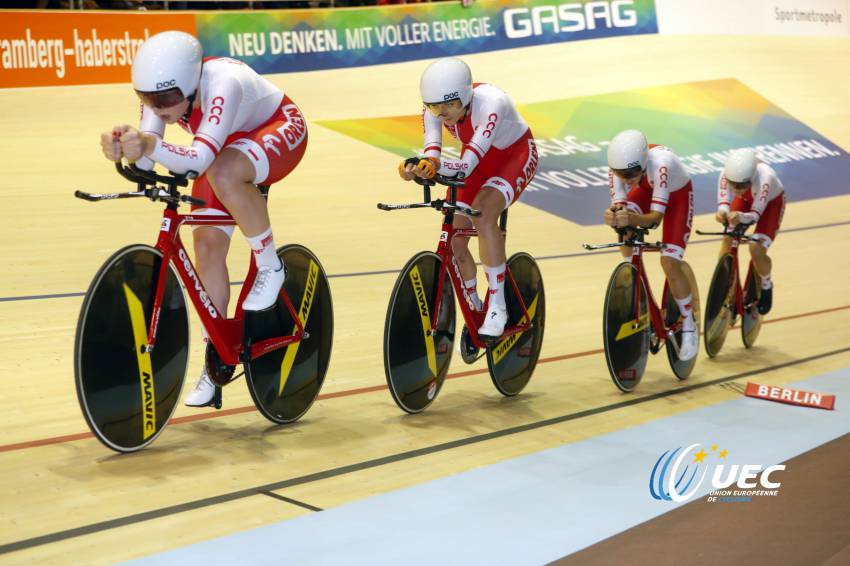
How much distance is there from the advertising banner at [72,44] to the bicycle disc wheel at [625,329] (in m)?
7.21

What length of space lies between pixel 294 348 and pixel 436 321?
54 cm

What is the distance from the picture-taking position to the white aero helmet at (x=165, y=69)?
2.73m

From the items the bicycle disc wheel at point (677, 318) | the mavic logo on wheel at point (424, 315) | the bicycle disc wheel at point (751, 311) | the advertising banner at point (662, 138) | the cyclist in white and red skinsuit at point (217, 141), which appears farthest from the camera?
the advertising banner at point (662, 138)

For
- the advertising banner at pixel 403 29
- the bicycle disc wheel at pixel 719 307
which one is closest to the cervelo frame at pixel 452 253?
the bicycle disc wheel at pixel 719 307

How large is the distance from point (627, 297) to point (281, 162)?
170 cm

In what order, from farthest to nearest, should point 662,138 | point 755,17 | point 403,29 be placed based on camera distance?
point 755,17
point 403,29
point 662,138

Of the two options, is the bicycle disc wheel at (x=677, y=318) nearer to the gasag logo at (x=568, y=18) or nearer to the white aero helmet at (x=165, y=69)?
the white aero helmet at (x=165, y=69)

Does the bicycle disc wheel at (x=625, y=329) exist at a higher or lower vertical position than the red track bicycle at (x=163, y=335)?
lower

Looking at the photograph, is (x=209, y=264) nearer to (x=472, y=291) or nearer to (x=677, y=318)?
(x=472, y=291)

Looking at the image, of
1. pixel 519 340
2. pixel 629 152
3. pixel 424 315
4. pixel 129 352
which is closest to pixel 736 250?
pixel 629 152

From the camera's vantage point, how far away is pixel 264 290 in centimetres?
307

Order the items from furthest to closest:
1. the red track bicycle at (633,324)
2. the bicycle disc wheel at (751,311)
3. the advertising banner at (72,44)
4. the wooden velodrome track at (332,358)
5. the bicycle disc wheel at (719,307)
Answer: the advertising banner at (72,44) → the bicycle disc wheel at (751,311) → the bicycle disc wheel at (719,307) → the red track bicycle at (633,324) → the wooden velodrome track at (332,358)

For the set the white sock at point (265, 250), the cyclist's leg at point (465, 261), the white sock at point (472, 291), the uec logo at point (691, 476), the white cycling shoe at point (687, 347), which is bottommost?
the white cycling shoe at point (687, 347)

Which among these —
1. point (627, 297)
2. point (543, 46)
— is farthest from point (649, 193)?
point (543, 46)
